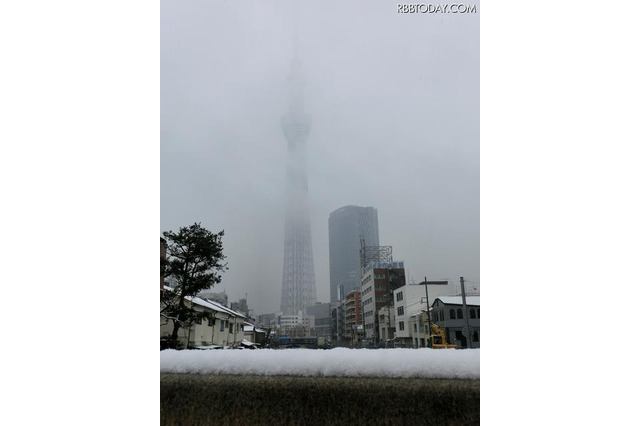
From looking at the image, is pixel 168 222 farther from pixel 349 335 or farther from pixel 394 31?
pixel 394 31

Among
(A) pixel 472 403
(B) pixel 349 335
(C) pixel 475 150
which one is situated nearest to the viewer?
(A) pixel 472 403

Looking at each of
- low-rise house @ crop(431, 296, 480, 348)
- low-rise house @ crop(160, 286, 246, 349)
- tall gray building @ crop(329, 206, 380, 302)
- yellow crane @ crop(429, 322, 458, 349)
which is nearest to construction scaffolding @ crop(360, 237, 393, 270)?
tall gray building @ crop(329, 206, 380, 302)

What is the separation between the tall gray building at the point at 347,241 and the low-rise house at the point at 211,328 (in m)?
0.88

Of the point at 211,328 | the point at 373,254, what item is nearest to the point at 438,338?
the point at 373,254

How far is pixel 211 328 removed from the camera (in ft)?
11.0

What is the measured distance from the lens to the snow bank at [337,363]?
268cm

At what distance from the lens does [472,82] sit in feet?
10.0

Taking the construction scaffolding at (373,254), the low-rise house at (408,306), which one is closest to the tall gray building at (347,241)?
the construction scaffolding at (373,254)

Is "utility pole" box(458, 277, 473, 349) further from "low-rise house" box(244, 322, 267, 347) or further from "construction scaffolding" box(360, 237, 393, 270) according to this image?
"low-rise house" box(244, 322, 267, 347)

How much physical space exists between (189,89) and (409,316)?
2.56 m

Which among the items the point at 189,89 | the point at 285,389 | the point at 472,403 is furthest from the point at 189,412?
the point at 189,89

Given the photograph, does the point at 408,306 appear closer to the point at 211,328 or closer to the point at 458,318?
the point at 458,318

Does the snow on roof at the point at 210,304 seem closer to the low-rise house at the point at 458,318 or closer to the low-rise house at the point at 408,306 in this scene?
the low-rise house at the point at 408,306

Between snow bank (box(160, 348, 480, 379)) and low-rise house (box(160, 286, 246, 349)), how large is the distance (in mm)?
290
